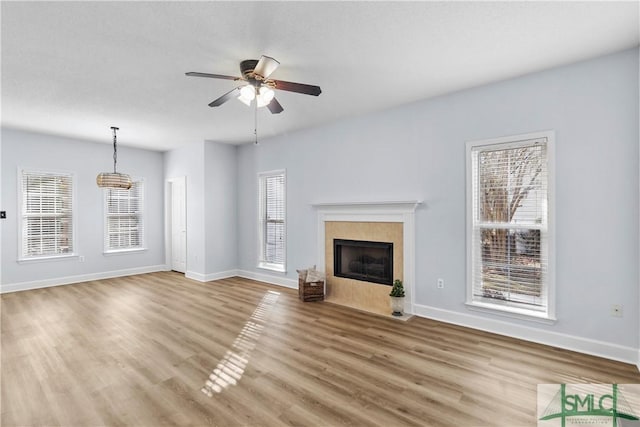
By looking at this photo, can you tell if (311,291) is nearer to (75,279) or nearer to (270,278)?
(270,278)

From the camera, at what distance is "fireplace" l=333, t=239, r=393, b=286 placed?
441cm

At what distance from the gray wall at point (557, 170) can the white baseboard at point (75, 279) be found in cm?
412

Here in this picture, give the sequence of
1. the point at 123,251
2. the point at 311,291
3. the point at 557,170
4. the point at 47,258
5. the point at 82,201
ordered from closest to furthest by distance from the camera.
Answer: the point at 557,170 → the point at 311,291 → the point at 47,258 → the point at 82,201 → the point at 123,251

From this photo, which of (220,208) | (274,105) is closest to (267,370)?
(274,105)

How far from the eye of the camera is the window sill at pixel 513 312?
126 inches

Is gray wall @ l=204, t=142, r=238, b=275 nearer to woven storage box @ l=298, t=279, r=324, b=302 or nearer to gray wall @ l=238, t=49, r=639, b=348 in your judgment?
gray wall @ l=238, t=49, r=639, b=348

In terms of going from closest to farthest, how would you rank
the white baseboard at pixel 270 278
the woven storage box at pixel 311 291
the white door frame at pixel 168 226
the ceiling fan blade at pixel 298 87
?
the ceiling fan blade at pixel 298 87 → the woven storage box at pixel 311 291 → the white baseboard at pixel 270 278 → the white door frame at pixel 168 226

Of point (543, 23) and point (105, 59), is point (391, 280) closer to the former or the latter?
point (543, 23)

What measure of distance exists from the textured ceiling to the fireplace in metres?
1.94

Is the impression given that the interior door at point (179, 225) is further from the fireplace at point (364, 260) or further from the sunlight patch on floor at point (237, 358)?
the fireplace at point (364, 260)

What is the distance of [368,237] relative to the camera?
4566 millimetres

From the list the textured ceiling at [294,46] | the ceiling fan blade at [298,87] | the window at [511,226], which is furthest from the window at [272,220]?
the window at [511,226]

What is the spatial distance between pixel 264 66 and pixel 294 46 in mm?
347

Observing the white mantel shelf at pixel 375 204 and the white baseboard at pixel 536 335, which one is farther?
the white mantel shelf at pixel 375 204
